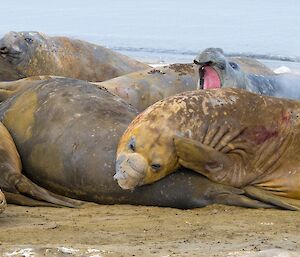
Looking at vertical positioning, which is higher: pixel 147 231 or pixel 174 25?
pixel 147 231

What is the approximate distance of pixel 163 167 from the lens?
578 cm

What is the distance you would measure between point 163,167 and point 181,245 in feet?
4.78

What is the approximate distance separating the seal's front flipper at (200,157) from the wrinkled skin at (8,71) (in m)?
4.09

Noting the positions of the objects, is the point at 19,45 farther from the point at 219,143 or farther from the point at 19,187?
the point at 219,143

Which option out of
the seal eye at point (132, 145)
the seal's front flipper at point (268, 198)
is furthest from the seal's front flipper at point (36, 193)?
the seal's front flipper at point (268, 198)

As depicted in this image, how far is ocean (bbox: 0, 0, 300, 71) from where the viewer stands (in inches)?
610

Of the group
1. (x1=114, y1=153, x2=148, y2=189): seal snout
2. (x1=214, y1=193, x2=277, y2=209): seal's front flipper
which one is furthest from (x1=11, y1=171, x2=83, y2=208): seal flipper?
(x1=214, y1=193, x2=277, y2=209): seal's front flipper

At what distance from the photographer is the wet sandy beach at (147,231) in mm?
4109

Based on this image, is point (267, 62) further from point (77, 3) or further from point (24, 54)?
point (77, 3)

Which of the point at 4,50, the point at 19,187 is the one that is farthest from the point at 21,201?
the point at 4,50

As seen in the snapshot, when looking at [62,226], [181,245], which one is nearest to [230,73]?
[62,226]

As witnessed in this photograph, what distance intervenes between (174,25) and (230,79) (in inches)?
465

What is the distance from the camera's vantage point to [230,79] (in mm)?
7699

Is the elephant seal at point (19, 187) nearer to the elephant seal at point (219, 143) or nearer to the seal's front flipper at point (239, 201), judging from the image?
the elephant seal at point (219, 143)
